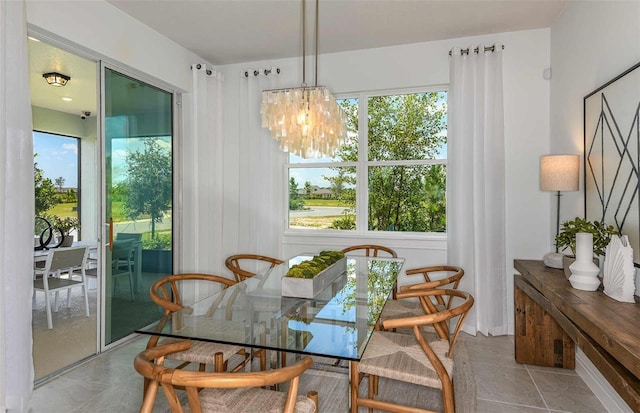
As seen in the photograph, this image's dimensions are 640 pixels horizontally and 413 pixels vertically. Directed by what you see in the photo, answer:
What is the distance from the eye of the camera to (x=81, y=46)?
8.95 feet

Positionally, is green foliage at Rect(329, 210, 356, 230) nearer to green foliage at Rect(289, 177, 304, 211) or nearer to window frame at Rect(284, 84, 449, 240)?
window frame at Rect(284, 84, 449, 240)

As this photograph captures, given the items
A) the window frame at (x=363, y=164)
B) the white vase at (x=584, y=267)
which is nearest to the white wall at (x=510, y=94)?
the window frame at (x=363, y=164)

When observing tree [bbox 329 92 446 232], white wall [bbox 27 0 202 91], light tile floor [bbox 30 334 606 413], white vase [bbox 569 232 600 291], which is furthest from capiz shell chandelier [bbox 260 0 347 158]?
light tile floor [bbox 30 334 606 413]

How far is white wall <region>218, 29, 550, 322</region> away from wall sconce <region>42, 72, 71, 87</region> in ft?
6.87

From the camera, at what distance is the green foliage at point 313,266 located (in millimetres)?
2076

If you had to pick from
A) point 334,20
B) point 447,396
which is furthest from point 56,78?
point 447,396

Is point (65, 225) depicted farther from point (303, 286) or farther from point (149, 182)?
point (303, 286)

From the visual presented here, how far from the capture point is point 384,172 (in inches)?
152

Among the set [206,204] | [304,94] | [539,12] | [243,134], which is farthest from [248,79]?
[539,12]

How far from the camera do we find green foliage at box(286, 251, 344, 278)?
2.08 metres

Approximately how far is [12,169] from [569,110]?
3821 millimetres

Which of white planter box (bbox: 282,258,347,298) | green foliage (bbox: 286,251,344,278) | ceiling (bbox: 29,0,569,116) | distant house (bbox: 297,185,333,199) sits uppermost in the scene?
ceiling (bbox: 29,0,569,116)

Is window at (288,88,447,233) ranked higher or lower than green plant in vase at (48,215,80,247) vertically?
higher

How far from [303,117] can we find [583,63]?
2.04 meters
